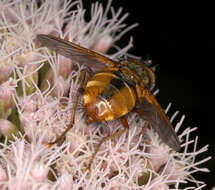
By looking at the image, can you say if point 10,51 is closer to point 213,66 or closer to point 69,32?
point 69,32

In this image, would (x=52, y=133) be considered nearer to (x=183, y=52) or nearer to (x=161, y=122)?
(x=161, y=122)

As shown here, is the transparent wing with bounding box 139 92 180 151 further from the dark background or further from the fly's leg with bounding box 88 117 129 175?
the dark background

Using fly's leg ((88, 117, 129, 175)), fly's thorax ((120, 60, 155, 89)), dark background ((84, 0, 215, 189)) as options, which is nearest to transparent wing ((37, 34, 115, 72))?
fly's thorax ((120, 60, 155, 89))

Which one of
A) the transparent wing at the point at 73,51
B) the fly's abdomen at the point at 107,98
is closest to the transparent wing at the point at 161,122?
the fly's abdomen at the point at 107,98

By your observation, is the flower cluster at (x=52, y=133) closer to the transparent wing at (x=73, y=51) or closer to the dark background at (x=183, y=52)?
the transparent wing at (x=73, y=51)

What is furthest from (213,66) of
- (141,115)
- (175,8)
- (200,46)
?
(141,115)

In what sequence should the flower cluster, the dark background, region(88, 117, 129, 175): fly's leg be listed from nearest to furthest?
the flower cluster < region(88, 117, 129, 175): fly's leg < the dark background
